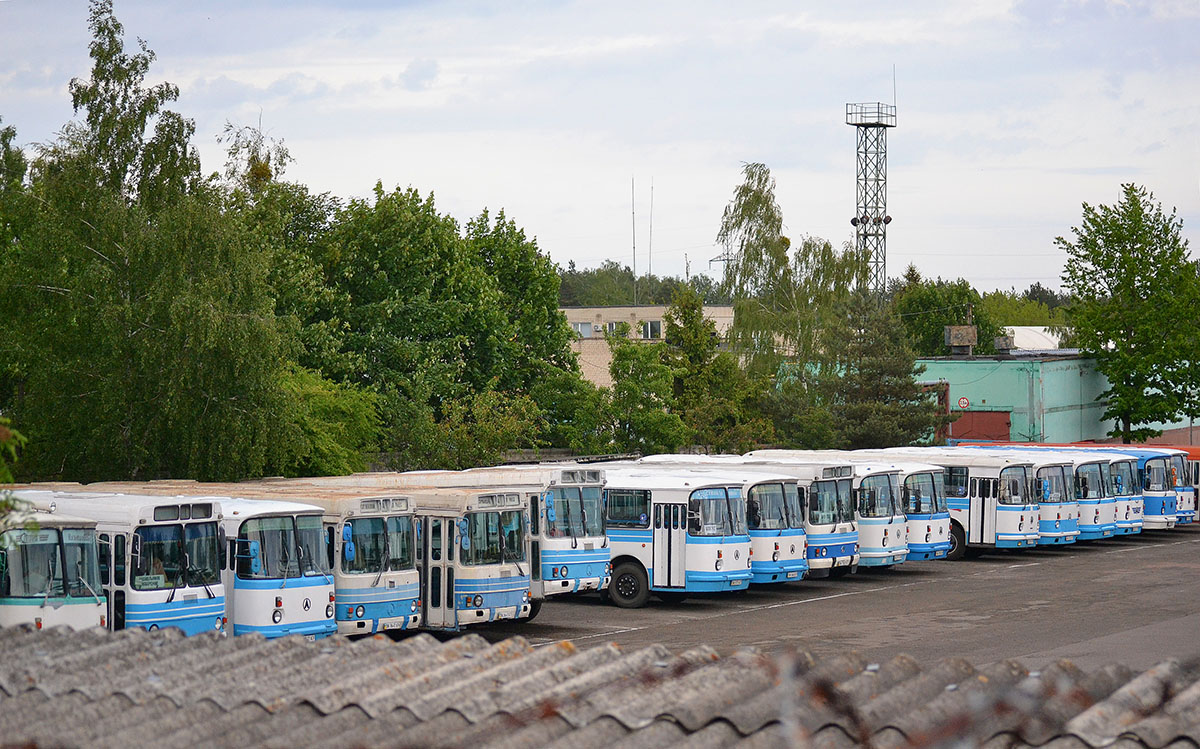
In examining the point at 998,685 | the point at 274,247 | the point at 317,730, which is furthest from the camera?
the point at 274,247

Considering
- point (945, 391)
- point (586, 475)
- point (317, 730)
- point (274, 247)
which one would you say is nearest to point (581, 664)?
point (317, 730)

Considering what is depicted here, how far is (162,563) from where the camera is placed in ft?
61.7

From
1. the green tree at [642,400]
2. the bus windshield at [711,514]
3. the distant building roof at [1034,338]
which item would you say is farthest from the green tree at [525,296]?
the distant building roof at [1034,338]

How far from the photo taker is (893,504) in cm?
3247

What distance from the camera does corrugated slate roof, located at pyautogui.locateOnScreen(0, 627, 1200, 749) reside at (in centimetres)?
607

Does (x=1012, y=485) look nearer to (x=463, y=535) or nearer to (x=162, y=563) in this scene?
(x=463, y=535)

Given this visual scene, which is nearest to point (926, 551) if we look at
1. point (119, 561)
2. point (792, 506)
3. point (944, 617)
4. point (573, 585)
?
point (792, 506)

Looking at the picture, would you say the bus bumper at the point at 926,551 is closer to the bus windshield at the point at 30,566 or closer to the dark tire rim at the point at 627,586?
the dark tire rim at the point at 627,586

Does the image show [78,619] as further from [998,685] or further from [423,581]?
[998,685]

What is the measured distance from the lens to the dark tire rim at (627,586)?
92.0 feet

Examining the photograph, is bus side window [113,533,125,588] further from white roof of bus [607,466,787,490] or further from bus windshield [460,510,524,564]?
white roof of bus [607,466,787,490]

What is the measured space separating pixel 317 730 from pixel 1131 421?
208 ft

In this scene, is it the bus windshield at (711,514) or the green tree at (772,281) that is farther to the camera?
the green tree at (772,281)

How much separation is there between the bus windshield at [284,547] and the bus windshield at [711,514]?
924 centimetres
